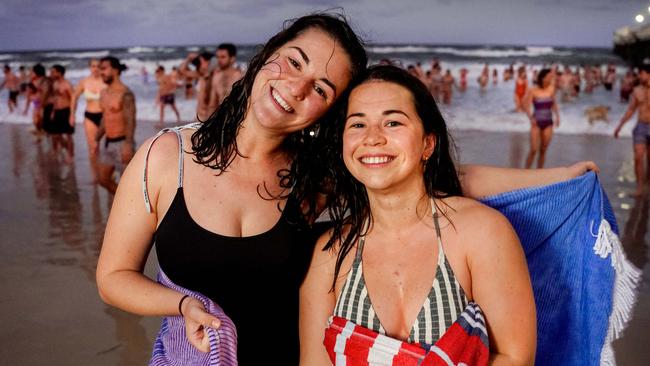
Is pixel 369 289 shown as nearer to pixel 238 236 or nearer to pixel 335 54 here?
pixel 238 236

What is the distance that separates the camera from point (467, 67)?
28266mm

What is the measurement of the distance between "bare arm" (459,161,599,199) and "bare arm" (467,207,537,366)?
42cm

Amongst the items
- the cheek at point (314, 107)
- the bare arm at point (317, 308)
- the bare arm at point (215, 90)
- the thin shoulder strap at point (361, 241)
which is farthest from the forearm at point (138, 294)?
the bare arm at point (215, 90)

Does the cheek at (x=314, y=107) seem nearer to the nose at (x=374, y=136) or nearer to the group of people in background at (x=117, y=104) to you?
the nose at (x=374, y=136)

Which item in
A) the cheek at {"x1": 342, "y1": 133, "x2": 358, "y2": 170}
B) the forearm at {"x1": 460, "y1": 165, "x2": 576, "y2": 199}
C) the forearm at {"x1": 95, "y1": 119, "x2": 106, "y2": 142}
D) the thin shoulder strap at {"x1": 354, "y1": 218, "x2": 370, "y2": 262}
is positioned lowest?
the forearm at {"x1": 95, "y1": 119, "x2": 106, "y2": 142}

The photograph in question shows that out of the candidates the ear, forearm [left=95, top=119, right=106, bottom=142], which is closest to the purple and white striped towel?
the ear

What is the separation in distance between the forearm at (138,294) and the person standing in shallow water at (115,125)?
14.6 feet

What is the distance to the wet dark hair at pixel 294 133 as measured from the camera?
203cm

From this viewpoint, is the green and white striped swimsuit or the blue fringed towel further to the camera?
the blue fringed towel

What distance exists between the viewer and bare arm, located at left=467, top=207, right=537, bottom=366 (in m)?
1.72

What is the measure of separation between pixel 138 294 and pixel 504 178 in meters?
1.28

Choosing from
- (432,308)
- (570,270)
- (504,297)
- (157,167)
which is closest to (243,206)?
(157,167)

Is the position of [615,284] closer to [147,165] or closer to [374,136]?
[374,136]

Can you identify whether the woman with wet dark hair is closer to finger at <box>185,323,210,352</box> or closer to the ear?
finger at <box>185,323,210,352</box>
